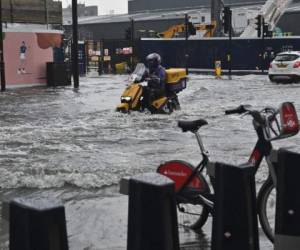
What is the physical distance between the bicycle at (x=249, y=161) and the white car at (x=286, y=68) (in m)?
21.9

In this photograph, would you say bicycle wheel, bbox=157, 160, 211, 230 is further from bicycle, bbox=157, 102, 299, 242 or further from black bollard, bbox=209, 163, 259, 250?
black bollard, bbox=209, 163, 259, 250

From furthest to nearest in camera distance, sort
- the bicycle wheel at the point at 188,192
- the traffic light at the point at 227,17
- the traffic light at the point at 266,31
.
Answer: the traffic light at the point at 266,31 → the traffic light at the point at 227,17 → the bicycle wheel at the point at 188,192

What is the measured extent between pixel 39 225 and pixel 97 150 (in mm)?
6843

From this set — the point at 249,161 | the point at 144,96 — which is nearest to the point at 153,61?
the point at 144,96

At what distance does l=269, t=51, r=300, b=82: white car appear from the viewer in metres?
26.7

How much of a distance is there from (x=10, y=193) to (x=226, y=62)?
104 feet

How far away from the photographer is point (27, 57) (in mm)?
25688

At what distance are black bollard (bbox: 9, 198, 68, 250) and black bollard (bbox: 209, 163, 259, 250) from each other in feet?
3.59

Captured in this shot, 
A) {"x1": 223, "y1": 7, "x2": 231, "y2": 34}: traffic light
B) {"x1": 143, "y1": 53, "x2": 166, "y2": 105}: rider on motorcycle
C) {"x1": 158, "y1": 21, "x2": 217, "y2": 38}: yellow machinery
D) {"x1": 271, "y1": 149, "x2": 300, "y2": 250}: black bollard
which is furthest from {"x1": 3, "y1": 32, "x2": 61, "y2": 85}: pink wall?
{"x1": 271, "y1": 149, "x2": 300, "y2": 250}: black bollard

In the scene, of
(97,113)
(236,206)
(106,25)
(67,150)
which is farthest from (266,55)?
(106,25)

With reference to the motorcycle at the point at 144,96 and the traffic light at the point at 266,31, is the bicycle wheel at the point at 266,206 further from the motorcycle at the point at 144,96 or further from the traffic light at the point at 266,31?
the traffic light at the point at 266,31

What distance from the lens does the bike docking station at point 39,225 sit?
3.06 metres

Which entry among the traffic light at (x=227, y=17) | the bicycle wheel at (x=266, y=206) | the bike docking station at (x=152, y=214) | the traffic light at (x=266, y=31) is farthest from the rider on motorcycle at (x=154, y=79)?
the traffic light at (x=266, y=31)

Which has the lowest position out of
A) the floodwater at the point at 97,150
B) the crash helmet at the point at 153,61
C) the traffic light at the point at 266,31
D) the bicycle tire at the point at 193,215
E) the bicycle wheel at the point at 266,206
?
the floodwater at the point at 97,150
